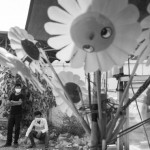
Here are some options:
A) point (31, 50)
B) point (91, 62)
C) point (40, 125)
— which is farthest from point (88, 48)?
point (40, 125)

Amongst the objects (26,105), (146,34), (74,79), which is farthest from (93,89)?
(26,105)

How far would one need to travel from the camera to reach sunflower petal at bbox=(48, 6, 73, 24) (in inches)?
14.6

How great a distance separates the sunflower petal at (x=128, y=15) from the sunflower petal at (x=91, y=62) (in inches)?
2.4

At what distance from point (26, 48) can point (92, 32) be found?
18cm

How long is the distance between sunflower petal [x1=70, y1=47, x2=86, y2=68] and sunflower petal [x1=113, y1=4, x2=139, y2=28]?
69 millimetres

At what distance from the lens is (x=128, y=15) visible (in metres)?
0.35

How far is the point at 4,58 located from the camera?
19.0 inches

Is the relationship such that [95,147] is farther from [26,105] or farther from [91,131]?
[26,105]

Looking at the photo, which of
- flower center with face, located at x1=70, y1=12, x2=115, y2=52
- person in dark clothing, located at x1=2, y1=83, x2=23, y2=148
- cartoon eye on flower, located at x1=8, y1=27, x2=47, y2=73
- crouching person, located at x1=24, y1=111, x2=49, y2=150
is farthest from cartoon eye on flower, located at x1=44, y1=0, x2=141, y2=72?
crouching person, located at x1=24, y1=111, x2=49, y2=150

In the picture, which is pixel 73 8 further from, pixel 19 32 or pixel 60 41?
pixel 19 32

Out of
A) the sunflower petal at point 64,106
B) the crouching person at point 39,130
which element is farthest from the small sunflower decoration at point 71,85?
the crouching person at point 39,130

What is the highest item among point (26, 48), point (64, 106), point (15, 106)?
point (15, 106)

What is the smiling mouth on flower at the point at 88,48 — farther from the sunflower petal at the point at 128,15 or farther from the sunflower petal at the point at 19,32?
the sunflower petal at the point at 19,32

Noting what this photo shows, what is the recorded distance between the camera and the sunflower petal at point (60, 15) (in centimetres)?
37
